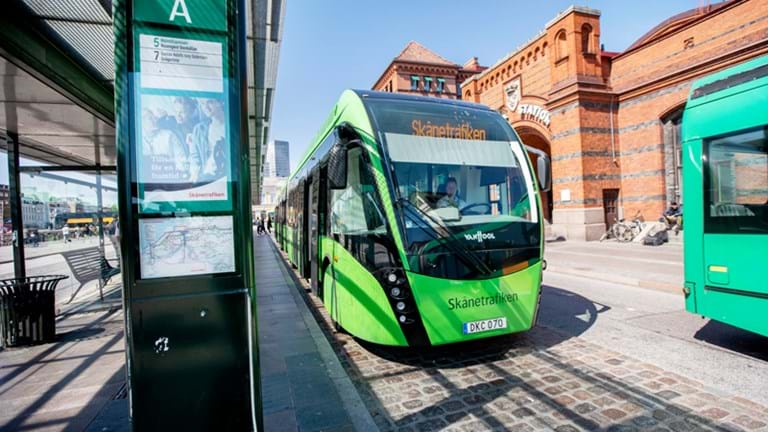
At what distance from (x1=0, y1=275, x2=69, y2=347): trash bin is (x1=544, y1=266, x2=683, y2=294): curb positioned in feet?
34.7

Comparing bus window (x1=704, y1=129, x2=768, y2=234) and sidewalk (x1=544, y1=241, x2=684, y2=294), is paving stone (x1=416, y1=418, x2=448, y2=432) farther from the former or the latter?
sidewalk (x1=544, y1=241, x2=684, y2=294)

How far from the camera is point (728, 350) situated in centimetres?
454

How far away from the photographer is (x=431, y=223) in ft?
13.4

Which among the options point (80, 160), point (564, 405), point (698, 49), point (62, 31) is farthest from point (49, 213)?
point (698, 49)

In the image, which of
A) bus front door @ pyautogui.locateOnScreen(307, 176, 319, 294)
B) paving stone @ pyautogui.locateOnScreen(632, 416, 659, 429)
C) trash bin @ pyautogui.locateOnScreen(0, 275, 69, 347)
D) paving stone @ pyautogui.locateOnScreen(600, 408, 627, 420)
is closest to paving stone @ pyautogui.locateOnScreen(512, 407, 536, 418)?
paving stone @ pyautogui.locateOnScreen(600, 408, 627, 420)

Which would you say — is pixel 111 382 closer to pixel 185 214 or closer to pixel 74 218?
pixel 185 214

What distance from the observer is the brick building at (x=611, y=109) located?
16375 mm

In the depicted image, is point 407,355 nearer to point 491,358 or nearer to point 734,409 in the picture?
point 491,358

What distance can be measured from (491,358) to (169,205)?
3867 millimetres

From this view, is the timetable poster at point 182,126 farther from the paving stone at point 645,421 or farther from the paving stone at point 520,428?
the paving stone at point 645,421

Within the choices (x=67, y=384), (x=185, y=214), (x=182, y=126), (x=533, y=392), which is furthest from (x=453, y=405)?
(x=67, y=384)

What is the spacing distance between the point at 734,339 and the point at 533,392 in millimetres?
3409

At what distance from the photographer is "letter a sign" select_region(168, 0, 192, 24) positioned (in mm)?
2084

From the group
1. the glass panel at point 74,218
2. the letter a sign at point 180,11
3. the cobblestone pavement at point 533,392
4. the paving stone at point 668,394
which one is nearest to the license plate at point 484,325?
the cobblestone pavement at point 533,392
